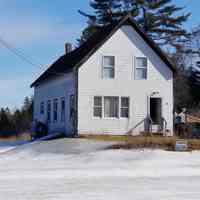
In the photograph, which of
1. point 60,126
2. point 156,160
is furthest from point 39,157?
point 60,126

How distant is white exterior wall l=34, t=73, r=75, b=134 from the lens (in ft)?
116

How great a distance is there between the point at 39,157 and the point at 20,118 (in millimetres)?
33124

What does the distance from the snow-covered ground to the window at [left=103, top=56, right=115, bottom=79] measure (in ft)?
17.1

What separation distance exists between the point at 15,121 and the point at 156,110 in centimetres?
2533

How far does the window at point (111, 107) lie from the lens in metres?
34.4

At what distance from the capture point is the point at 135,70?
35094mm

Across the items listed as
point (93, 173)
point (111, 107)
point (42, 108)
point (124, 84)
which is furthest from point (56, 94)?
point (93, 173)

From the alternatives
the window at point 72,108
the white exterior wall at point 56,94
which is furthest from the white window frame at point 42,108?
the window at point 72,108

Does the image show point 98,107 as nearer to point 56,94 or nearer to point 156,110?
point 156,110

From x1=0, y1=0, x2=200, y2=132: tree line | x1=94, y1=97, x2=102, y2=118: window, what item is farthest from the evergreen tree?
x1=94, y1=97, x2=102, y2=118: window

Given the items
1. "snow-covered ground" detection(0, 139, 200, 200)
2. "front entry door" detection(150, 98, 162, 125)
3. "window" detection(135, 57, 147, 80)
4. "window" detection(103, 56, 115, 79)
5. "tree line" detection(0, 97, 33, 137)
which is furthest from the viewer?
"tree line" detection(0, 97, 33, 137)

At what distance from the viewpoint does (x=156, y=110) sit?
3600 cm

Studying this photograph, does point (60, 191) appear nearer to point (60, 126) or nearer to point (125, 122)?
point (125, 122)

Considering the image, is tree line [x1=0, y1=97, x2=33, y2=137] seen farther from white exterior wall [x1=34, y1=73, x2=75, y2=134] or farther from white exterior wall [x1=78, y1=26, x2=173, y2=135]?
white exterior wall [x1=78, y1=26, x2=173, y2=135]
